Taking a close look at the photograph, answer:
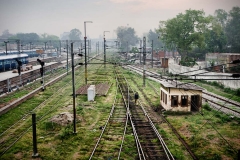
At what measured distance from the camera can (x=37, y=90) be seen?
27953 millimetres

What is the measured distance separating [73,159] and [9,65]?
37949mm

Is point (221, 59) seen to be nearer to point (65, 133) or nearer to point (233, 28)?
point (65, 133)

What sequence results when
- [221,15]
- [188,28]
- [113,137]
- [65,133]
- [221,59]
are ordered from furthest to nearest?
[221,15] < [188,28] < [221,59] < [65,133] < [113,137]

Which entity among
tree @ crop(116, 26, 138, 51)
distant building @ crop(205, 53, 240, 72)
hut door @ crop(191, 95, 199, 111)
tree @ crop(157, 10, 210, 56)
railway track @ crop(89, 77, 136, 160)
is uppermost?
tree @ crop(116, 26, 138, 51)

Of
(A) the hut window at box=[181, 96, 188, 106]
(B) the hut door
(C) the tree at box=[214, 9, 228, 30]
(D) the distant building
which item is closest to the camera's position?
(A) the hut window at box=[181, 96, 188, 106]

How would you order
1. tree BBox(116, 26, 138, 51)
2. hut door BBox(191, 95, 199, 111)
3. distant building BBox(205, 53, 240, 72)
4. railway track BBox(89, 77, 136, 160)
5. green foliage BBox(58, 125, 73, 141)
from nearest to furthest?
railway track BBox(89, 77, 136, 160), green foliage BBox(58, 125, 73, 141), hut door BBox(191, 95, 199, 111), distant building BBox(205, 53, 240, 72), tree BBox(116, 26, 138, 51)

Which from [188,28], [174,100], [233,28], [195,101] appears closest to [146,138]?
[174,100]

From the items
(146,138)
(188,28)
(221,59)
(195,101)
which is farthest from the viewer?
(188,28)

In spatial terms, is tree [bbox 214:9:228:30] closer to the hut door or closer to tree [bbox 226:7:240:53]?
tree [bbox 226:7:240:53]

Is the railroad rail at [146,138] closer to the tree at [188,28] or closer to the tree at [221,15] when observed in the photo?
the tree at [188,28]

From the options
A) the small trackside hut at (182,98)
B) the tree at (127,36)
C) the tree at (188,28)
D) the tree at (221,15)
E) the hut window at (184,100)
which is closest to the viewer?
the small trackside hut at (182,98)

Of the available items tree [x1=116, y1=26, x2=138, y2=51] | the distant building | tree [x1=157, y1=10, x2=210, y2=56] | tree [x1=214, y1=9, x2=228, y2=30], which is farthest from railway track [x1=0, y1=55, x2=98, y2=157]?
tree [x1=116, y1=26, x2=138, y2=51]

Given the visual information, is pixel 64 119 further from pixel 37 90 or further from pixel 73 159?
pixel 37 90

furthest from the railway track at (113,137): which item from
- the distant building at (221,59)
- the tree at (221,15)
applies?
the tree at (221,15)
